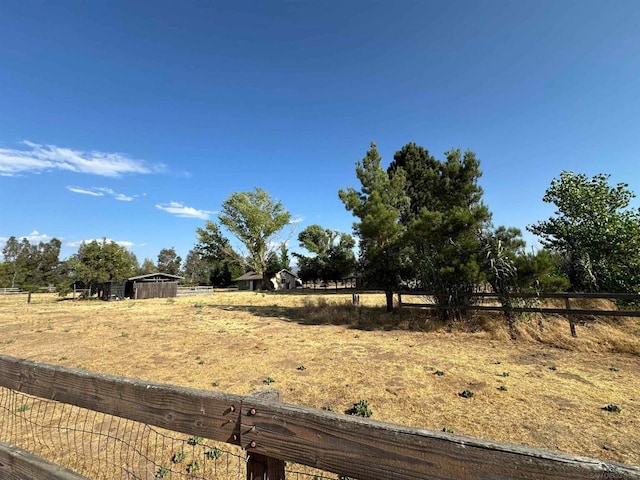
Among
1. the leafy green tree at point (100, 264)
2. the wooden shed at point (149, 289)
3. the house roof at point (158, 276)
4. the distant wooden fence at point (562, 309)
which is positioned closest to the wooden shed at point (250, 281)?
the house roof at point (158, 276)

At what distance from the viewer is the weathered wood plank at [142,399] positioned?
1.57 metres

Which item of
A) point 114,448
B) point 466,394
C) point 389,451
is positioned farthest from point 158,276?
point 389,451

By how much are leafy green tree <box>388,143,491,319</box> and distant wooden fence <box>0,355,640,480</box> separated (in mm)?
10325

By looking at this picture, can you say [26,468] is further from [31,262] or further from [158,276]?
[31,262]

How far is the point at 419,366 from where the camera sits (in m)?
7.04

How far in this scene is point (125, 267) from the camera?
3591 centimetres

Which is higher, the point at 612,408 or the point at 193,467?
the point at 612,408

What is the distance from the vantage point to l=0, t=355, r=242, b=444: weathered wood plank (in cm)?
157

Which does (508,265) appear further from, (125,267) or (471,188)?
(125,267)

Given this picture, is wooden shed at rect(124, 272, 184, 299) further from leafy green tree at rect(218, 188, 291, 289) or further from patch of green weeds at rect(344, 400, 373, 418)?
patch of green weeds at rect(344, 400, 373, 418)

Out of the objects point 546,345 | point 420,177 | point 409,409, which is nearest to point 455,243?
point 546,345

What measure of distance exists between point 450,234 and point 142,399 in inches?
449

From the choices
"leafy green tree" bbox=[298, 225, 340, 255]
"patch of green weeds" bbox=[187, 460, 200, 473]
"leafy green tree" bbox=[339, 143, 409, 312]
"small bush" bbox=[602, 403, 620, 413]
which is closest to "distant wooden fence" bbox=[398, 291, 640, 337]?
"leafy green tree" bbox=[339, 143, 409, 312]

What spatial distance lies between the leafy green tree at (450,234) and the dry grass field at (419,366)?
4.44ft
